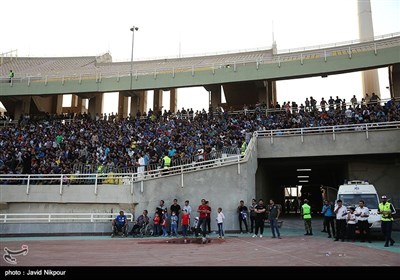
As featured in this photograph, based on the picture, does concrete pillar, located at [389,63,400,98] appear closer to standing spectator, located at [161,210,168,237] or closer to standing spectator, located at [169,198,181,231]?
standing spectator, located at [169,198,181,231]

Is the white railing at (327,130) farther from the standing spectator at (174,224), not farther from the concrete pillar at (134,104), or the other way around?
the concrete pillar at (134,104)

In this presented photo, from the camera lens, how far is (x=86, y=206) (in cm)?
2000

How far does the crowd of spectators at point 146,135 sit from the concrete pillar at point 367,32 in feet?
66.2

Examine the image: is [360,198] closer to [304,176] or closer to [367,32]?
[304,176]

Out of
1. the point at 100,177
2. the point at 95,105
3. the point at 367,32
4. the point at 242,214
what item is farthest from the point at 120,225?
the point at 367,32

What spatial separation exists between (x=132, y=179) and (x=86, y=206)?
119 inches

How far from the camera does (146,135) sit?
28.9 meters

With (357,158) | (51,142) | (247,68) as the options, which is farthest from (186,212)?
(247,68)

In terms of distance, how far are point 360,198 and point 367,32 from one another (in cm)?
3832

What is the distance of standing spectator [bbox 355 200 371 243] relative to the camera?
14.2 metres

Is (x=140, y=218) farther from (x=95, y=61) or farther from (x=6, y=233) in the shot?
(x=95, y=61)

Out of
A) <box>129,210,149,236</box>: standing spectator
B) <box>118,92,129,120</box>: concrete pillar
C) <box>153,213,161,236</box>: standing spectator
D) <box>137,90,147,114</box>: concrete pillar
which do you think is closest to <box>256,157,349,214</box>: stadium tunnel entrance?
<box>153,213,161,236</box>: standing spectator

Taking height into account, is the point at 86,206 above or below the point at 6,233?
above

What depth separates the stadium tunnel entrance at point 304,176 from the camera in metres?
26.9
